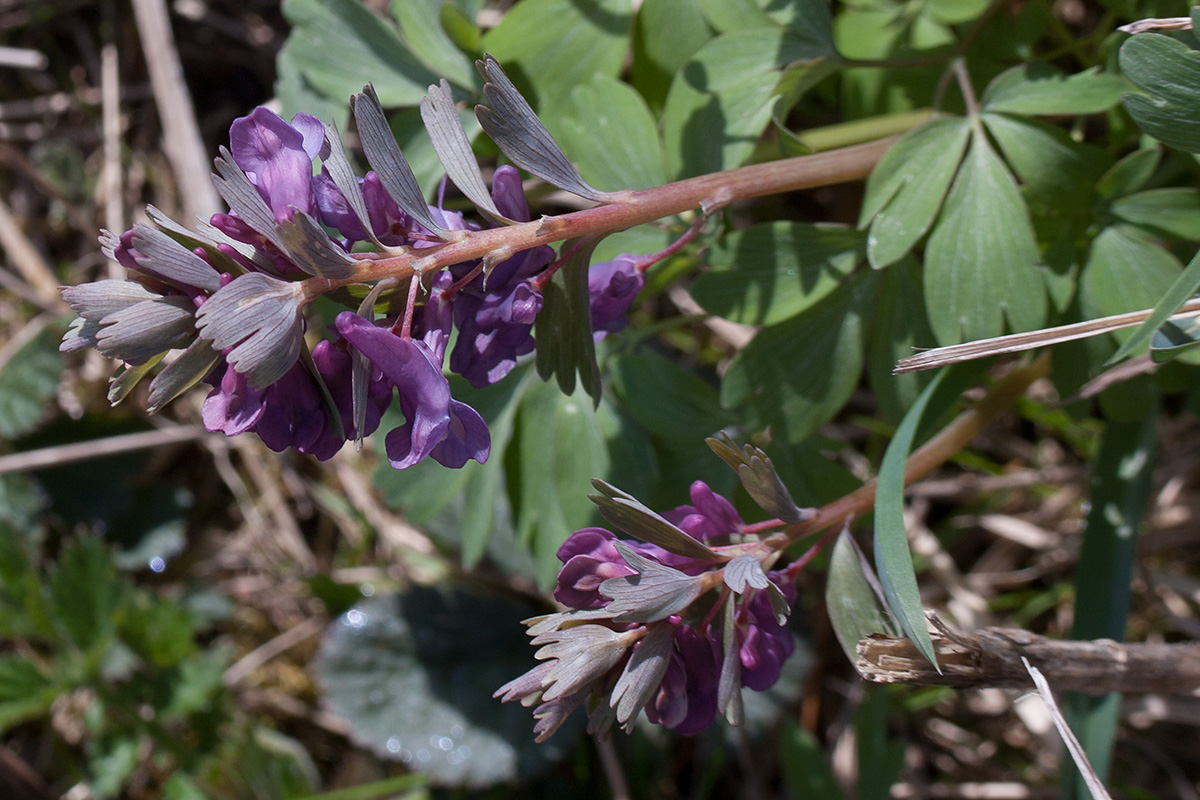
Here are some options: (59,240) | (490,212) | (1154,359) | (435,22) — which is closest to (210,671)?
(59,240)

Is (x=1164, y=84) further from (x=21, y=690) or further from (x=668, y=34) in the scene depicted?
(x=21, y=690)

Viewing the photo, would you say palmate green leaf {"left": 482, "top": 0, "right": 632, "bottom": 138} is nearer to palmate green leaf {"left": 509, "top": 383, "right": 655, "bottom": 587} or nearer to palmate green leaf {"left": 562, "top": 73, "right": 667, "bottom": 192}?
palmate green leaf {"left": 562, "top": 73, "right": 667, "bottom": 192}

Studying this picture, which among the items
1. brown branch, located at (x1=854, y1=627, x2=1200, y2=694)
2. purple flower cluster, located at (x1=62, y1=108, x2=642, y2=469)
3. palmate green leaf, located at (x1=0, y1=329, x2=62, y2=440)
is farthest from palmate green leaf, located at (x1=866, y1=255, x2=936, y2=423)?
palmate green leaf, located at (x1=0, y1=329, x2=62, y2=440)

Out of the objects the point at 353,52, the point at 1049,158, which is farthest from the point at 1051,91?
the point at 353,52

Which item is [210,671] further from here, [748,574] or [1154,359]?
[1154,359]

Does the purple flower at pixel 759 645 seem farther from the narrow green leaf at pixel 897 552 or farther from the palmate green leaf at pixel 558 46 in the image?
the palmate green leaf at pixel 558 46

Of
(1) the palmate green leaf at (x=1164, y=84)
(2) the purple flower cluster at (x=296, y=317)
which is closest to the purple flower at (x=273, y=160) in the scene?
(2) the purple flower cluster at (x=296, y=317)
